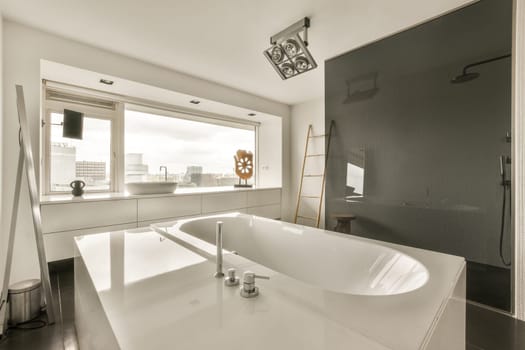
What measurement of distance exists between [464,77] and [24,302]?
3.70 meters

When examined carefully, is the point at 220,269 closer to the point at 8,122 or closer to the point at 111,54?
the point at 8,122

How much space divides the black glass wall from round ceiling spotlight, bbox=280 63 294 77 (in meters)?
0.74

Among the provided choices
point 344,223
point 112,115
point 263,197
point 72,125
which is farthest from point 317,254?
point 112,115

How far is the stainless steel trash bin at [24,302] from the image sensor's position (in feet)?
A: 5.67

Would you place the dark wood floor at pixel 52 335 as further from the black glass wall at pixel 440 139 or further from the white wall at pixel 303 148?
the white wall at pixel 303 148

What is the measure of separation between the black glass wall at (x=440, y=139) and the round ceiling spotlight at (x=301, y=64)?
0.70m

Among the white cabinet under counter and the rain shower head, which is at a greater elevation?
the rain shower head

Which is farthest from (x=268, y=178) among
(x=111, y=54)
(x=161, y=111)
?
(x=111, y=54)

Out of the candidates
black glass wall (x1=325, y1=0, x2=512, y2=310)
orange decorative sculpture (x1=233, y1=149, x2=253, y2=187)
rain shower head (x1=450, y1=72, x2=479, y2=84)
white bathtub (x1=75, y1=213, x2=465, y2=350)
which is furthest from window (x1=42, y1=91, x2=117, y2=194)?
rain shower head (x1=450, y1=72, x2=479, y2=84)

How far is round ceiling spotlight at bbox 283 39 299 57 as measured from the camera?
216 cm

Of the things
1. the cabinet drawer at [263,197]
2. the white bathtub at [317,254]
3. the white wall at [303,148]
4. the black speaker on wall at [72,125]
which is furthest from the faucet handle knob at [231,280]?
the white wall at [303,148]

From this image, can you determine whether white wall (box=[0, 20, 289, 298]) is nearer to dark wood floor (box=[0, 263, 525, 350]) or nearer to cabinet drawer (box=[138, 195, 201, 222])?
dark wood floor (box=[0, 263, 525, 350])

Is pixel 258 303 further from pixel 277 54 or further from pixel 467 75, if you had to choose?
pixel 467 75

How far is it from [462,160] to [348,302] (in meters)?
1.75
